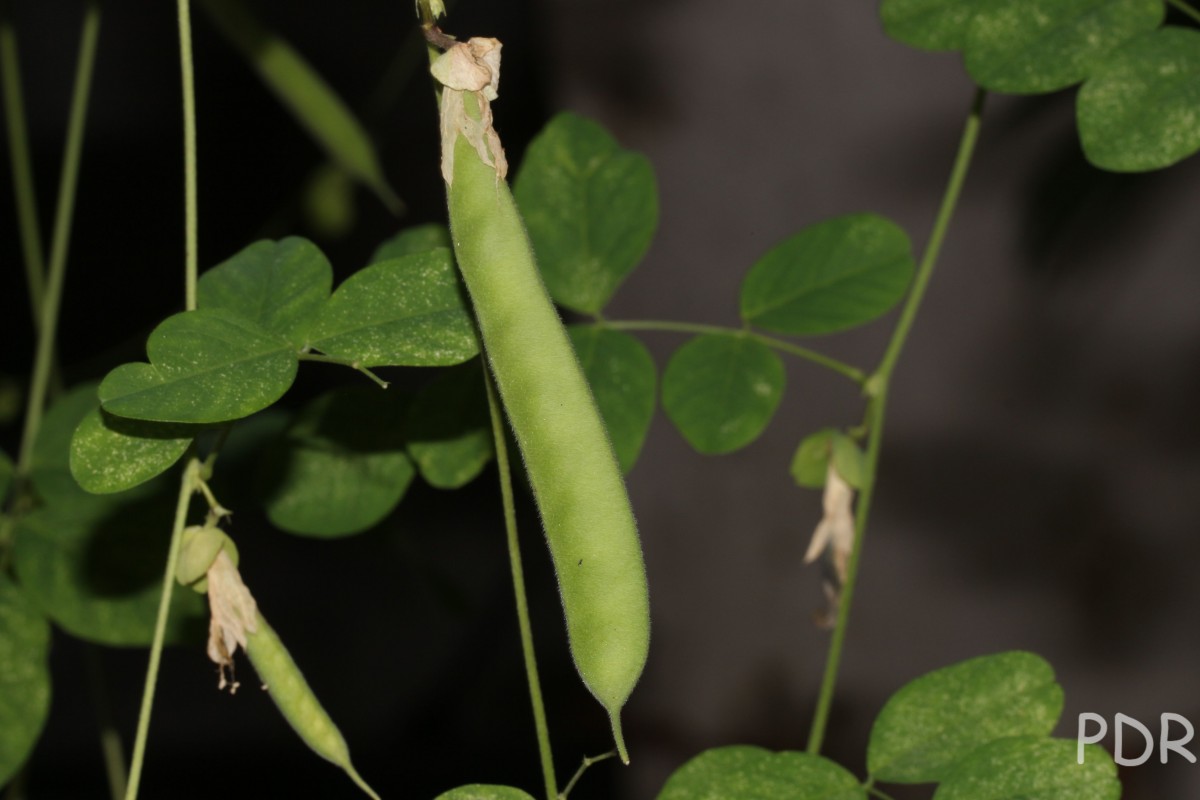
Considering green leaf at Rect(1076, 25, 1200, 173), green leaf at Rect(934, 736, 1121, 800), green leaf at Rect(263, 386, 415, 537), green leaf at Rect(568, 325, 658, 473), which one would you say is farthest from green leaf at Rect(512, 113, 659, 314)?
green leaf at Rect(934, 736, 1121, 800)

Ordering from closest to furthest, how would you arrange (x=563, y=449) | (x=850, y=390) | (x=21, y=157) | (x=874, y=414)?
(x=563, y=449) → (x=874, y=414) → (x=21, y=157) → (x=850, y=390)

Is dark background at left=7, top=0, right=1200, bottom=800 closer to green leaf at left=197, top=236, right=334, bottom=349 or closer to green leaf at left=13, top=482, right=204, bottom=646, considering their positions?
green leaf at left=13, top=482, right=204, bottom=646

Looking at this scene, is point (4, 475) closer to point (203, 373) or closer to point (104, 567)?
point (104, 567)

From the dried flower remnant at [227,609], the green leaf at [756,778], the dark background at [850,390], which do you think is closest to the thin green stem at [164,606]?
the dried flower remnant at [227,609]

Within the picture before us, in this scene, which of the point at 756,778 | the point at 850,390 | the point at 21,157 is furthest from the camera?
the point at 850,390

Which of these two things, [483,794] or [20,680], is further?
[20,680]

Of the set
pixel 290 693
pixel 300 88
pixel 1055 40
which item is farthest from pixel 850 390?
pixel 290 693

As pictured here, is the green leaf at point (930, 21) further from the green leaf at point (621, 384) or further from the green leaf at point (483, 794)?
the green leaf at point (483, 794)
